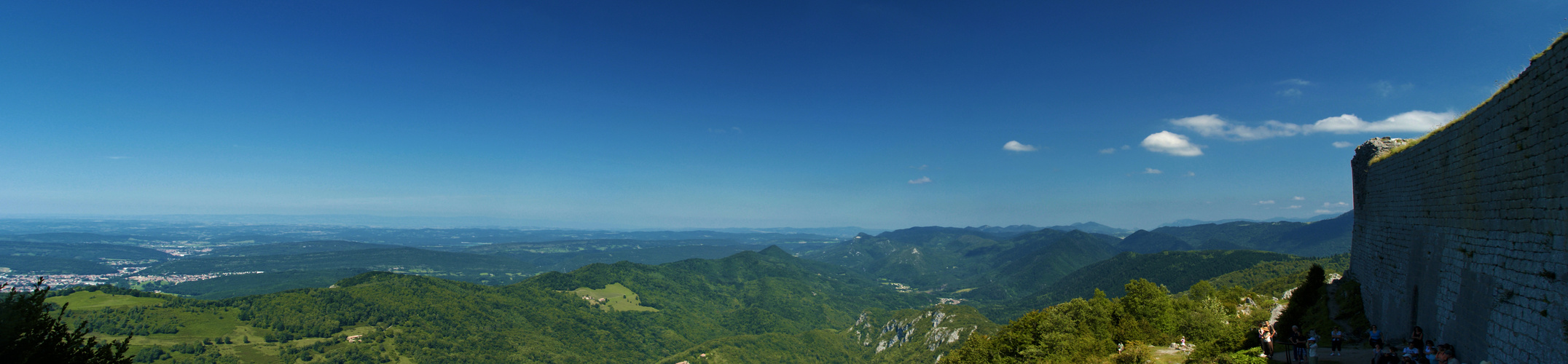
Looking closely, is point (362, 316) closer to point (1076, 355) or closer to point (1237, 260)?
point (1076, 355)

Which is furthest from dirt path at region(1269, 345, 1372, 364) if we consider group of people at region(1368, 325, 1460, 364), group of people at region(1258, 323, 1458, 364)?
group of people at region(1368, 325, 1460, 364)

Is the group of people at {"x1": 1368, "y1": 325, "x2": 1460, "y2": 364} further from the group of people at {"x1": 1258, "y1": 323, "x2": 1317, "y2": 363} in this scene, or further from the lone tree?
the lone tree

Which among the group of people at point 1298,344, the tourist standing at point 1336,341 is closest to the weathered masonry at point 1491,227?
the tourist standing at point 1336,341

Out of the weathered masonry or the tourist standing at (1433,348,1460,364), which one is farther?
the tourist standing at (1433,348,1460,364)

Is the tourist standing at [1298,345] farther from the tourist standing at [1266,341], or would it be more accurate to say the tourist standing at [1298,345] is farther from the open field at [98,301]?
the open field at [98,301]

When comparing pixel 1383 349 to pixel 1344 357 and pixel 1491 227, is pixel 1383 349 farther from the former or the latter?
pixel 1491 227

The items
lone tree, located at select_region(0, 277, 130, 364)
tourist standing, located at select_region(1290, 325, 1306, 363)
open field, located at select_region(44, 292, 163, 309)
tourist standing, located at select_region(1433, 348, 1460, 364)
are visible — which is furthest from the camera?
open field, located at select_region(44, 292, 163, 309)

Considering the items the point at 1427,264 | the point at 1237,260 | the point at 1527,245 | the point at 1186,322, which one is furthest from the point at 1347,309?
the point at 1237,260
